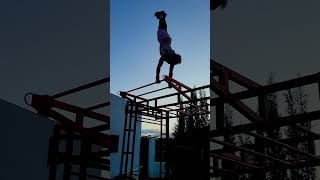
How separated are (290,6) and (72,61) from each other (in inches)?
80.7

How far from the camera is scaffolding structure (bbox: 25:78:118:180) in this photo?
1.00 metres

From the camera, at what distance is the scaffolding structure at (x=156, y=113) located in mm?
714

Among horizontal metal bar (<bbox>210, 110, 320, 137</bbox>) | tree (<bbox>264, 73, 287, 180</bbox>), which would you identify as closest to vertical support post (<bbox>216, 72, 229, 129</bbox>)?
horizontal metal bar (<bbox>210, 110, 320, 137</bbox>)

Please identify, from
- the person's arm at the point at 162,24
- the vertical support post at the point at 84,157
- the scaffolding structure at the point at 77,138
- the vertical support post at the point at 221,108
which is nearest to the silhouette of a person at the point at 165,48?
the person's arm at the point at 162,24

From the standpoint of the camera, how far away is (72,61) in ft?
6.00

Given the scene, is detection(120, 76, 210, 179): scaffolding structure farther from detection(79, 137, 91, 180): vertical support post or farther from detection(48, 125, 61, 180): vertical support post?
detection(48, 125, 61, 180): vertical support post

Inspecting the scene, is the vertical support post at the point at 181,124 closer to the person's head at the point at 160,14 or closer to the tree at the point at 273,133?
the person's head at the point at 160,14

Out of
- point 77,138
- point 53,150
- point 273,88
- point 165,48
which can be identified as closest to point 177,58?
point 165,48

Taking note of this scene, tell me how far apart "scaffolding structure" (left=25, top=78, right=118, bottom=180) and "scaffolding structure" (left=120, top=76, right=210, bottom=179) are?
6cm

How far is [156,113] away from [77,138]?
69 centimetres

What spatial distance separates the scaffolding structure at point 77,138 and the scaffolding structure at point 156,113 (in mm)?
59

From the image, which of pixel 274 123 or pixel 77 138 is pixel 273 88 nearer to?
pixel 274 123

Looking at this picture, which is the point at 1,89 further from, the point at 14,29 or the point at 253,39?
the point at 253,39

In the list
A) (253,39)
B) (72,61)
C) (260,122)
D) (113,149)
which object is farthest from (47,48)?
(253,39)
